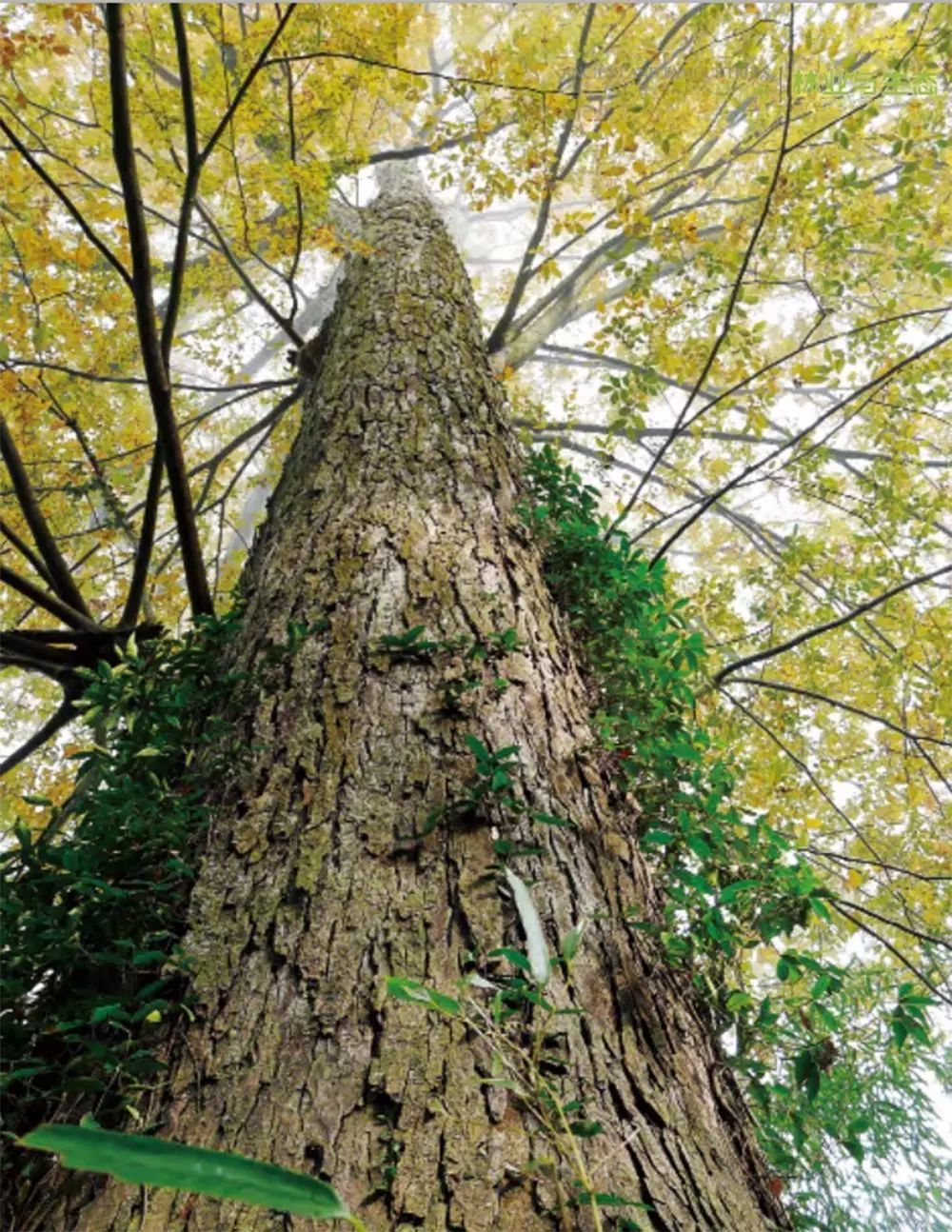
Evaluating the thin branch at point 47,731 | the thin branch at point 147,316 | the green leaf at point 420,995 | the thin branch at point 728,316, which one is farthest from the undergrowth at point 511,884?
the thin branch at point 147,316

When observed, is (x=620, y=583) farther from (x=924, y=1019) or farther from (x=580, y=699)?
(x=924, y=1019)

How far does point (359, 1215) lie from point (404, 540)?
1271mm

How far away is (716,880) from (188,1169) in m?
1.51

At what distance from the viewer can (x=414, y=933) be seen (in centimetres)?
104

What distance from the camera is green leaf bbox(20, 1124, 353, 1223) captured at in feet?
1.10

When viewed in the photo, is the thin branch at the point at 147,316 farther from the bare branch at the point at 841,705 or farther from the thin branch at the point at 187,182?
the bare branch at the point at 841,705

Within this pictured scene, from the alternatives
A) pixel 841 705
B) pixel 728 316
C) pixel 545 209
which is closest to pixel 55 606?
pixel 728 316

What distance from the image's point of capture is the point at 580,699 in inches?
67.1

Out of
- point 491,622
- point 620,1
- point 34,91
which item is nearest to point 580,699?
point 491,622

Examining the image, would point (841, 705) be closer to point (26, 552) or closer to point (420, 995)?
point (420, 995)

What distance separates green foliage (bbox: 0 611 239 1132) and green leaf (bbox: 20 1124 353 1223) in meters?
0.69

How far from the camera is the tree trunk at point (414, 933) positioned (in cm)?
81

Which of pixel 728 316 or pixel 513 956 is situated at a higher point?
pixel 728 316

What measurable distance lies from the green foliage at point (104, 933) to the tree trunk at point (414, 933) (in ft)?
0.19
